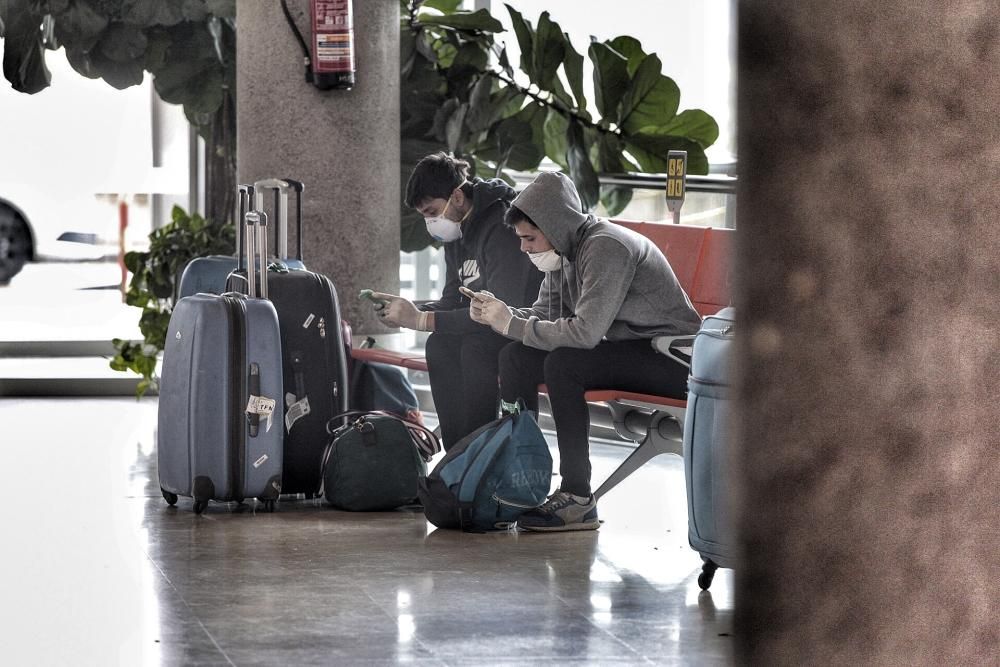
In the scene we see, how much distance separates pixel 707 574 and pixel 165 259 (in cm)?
349

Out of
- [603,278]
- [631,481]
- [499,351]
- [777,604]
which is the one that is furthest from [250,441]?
[777,604]

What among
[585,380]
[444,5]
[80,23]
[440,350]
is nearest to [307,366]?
[440,350]

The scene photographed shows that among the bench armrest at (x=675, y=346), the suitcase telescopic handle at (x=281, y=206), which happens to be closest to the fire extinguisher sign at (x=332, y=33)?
the suitcase telescopic handle at (x=281, y=206)

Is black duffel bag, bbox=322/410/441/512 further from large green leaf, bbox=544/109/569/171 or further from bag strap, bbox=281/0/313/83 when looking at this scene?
large green leaf, bbox=544/109/569/171

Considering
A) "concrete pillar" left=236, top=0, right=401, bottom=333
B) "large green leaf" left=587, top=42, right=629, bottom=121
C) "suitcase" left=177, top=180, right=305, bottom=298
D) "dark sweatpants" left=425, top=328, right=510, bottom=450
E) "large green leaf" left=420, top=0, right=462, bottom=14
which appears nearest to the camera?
"dark sweatpants" left=425, top=328, right=510, bottom=450

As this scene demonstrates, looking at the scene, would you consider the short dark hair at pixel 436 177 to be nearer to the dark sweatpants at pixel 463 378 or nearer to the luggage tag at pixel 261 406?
the dark sweatpants at pixel 463 378

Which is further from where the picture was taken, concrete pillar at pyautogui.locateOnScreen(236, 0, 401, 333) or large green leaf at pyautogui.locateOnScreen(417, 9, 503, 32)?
large green leaf at pyautogui.locateOnScreen(417, 9, 503, 32)

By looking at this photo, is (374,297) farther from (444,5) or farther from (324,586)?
(444,5)

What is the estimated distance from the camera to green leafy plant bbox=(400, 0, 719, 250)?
5883 millimetres

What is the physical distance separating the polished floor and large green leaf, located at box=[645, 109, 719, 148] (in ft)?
5.74

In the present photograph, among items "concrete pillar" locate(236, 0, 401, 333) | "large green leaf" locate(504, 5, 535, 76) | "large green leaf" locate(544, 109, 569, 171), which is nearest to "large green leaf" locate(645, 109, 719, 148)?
"large green leaf" locate(544, 109, 569, 171)

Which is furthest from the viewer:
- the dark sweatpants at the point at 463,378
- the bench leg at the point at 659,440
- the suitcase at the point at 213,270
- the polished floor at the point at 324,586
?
the suitcase at the point at 213,270

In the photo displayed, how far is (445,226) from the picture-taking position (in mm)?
4750

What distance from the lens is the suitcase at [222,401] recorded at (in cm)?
413
